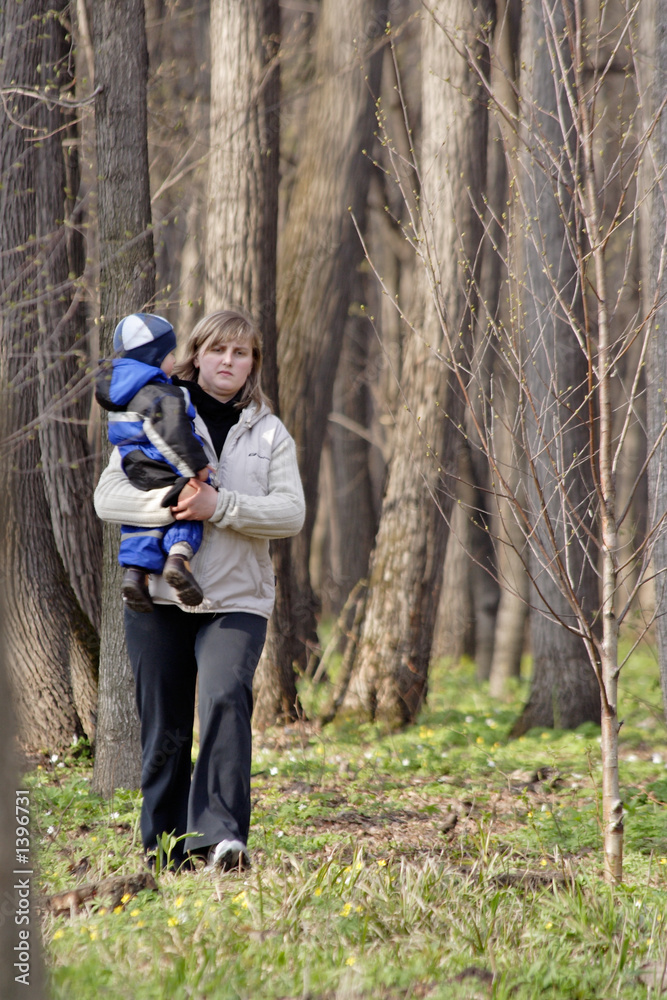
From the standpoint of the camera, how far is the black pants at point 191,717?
10.3 feet

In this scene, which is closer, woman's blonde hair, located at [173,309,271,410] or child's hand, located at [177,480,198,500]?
child's hand, located at [177,480,198,500]

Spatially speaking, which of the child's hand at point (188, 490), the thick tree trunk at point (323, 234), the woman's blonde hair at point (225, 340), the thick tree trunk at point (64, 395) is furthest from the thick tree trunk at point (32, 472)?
the thick tree trunk at point (323, 234)

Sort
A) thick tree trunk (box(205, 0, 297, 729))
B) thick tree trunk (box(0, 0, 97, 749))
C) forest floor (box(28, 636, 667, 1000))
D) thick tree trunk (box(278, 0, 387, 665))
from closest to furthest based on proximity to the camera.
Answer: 1. forest floor (box(28, 636, 667, 1000))
2. thick tree trunk (box(0, 0, 97, 749))
3. thick tree trunk (box(205, 0, 297, 729))
4. thick tree trunk (box(278, 0, 387, 665))

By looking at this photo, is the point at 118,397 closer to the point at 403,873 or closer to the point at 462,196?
the point at 403,873

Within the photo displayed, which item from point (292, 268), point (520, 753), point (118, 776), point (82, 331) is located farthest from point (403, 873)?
point (292, 268)

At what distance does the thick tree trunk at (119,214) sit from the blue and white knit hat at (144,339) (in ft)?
3.68

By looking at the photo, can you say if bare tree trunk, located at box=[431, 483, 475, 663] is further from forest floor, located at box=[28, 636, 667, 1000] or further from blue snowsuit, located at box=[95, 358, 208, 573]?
blue snowsuit, located at box=[95, 358, 208, 573]

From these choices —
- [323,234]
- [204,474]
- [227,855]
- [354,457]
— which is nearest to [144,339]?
[204,474]

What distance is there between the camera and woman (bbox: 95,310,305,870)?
3.15 metres

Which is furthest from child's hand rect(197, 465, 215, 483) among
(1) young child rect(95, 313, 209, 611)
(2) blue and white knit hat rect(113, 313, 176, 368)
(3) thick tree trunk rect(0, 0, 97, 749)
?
(3) thick tree trunk rect(0, 0, 97, 749)

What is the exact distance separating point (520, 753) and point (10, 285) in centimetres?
422

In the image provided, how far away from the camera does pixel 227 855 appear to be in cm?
311

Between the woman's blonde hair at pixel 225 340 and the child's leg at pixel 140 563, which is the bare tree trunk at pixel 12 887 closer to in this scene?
the child's leg at pixel 140 563

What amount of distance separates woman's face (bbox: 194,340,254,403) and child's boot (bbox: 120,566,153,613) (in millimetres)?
752
